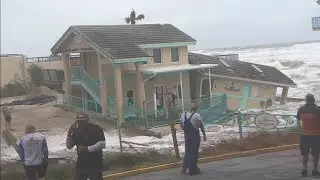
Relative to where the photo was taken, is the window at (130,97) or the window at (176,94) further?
the window at (176,94)

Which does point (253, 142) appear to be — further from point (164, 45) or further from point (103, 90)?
point (164, 45)

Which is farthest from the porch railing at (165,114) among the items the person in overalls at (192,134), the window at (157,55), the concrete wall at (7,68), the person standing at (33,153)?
the person standing at (33,153)

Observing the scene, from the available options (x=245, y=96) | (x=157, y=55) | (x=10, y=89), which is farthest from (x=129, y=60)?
(x=10, y=89)

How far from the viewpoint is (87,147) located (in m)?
6.73

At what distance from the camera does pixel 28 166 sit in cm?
812

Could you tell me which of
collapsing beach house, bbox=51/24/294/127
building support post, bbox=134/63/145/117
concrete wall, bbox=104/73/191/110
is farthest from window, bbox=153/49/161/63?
building support post, bbox=134/63/145/117

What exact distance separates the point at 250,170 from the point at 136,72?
1885 centimetres

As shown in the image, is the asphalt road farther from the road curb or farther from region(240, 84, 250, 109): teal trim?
region(240, 84, 250, 109): teal trim

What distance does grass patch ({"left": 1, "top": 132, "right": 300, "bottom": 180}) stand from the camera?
10.6 m

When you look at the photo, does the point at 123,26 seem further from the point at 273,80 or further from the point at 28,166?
the point at 28,166

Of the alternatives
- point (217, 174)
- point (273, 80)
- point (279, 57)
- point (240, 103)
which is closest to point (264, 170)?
point (217, 174)

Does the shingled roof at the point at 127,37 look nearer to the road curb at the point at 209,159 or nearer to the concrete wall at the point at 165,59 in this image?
the concrete wall at the point at 165,59

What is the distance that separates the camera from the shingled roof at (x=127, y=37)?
1107 inches

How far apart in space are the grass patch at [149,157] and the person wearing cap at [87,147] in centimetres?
323
